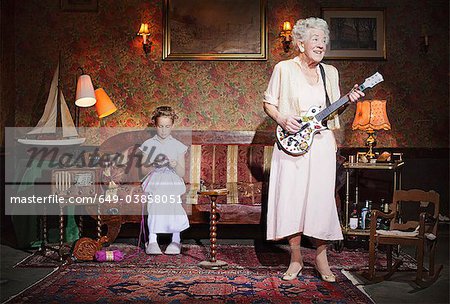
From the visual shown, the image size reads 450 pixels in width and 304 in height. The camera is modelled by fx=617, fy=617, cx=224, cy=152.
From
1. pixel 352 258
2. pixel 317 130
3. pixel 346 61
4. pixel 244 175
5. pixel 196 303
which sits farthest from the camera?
pixel 346 61

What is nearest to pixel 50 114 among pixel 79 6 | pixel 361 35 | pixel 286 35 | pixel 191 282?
pixel 79 6

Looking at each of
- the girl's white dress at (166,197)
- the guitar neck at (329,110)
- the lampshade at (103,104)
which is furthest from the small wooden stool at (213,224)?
the lampshade at (103,104)

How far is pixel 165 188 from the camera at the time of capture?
5684 millimetres

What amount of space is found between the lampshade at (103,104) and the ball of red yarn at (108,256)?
183 cm

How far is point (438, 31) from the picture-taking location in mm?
6922

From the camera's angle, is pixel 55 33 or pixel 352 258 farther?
pixel 55 33

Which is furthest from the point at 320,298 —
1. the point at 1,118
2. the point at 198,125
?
the point at 1,118

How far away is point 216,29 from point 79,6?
1547 mm

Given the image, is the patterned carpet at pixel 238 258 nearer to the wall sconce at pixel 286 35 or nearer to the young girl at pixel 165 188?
the young girl at pixel 165 188

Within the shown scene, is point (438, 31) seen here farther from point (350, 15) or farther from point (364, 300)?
point (364, 300)

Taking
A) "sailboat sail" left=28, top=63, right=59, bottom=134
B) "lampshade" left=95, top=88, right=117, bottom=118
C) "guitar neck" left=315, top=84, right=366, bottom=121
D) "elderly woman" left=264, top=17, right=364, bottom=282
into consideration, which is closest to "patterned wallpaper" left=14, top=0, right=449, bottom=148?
"lampshade" left=95, top=88, right=117, bottom=118

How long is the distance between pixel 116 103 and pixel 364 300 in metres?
3.91

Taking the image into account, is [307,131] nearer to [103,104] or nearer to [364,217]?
[364,217]

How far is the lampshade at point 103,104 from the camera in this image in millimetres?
6523
